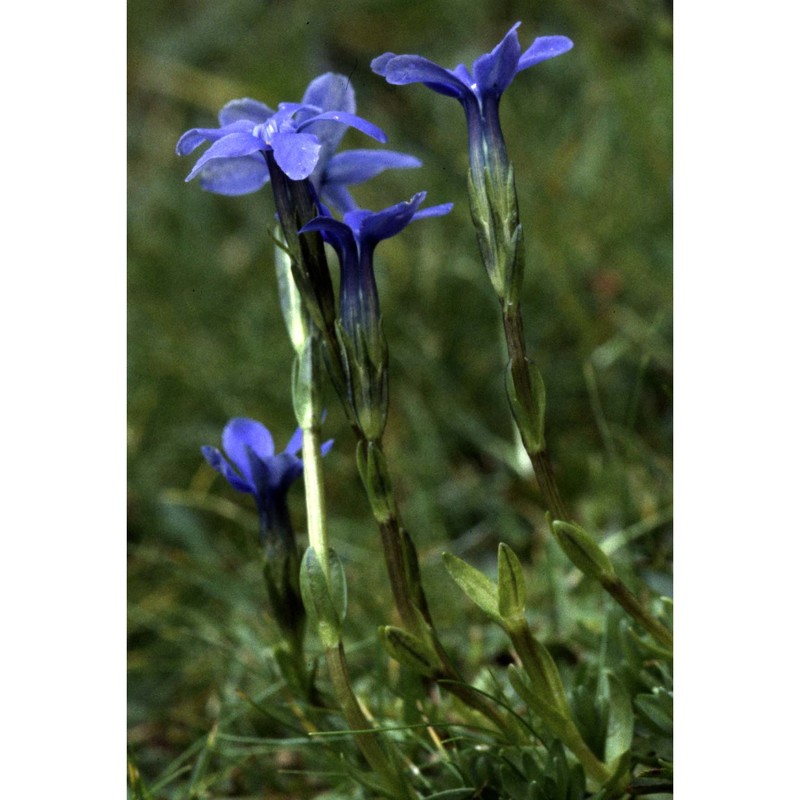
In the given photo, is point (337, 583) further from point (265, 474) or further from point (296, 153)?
point (296, 153)

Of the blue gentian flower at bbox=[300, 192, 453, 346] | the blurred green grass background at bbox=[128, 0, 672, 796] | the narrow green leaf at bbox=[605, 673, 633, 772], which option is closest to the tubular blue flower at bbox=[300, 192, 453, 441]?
the blue gentian flower at bbox=[300, 192, 453, 346]

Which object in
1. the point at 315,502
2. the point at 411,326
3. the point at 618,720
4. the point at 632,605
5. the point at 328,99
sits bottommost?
the point at 618,720

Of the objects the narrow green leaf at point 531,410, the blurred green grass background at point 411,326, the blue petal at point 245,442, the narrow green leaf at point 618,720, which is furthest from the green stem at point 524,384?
the blurred green grass background at point 411,326

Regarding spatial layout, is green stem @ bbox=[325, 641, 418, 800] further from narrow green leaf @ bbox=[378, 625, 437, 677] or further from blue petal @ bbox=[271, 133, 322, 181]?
blue petal @ bbox=[271, 133, 322, 181]

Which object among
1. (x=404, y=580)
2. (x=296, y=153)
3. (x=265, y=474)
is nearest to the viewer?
(x=296, y=153)

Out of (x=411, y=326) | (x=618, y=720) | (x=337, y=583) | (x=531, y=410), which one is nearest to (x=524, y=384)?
(x=531, y=410)

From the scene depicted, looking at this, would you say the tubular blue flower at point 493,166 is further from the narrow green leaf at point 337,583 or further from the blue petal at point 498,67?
the narrow green leaf at point 337,583
